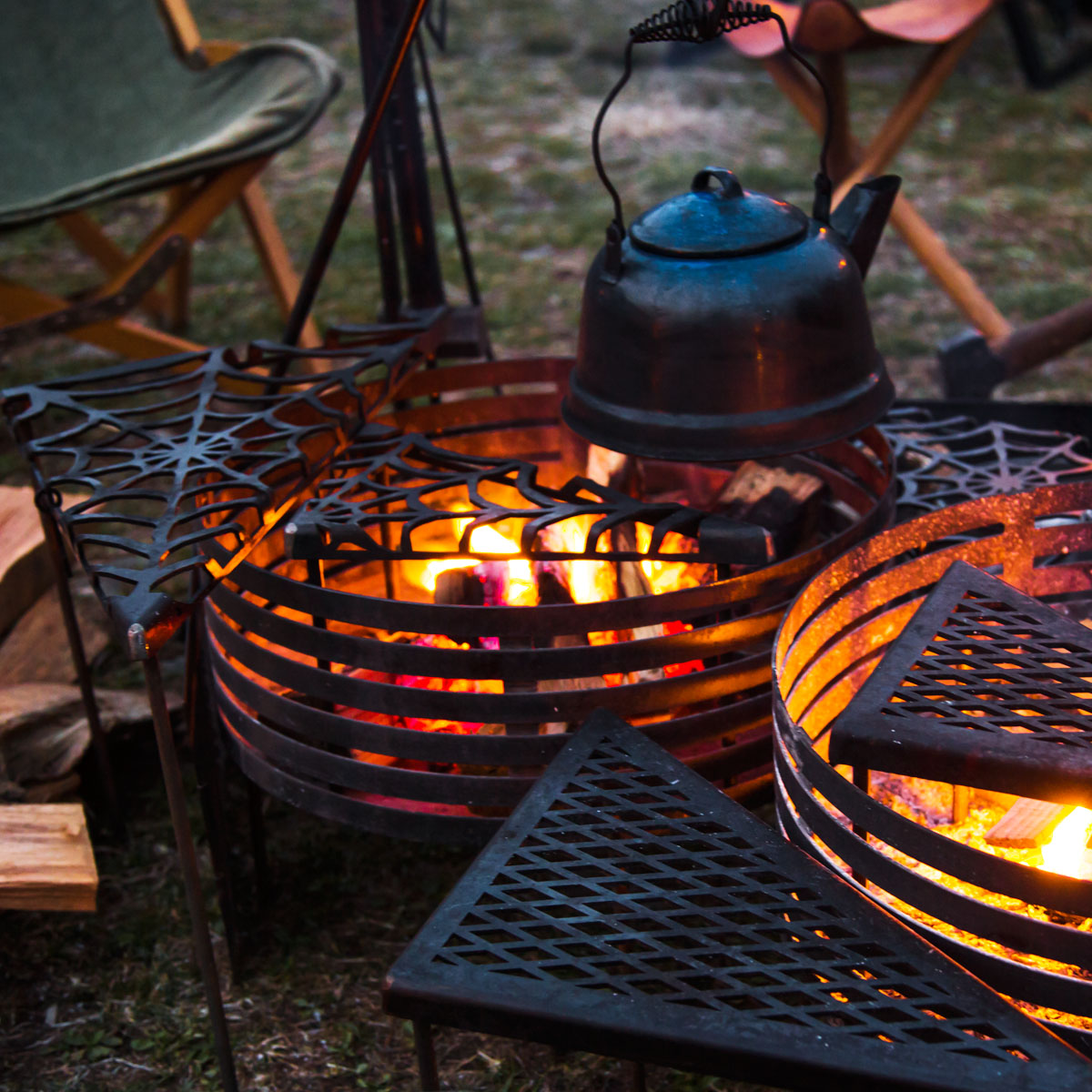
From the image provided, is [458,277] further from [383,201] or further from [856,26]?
[383,201]

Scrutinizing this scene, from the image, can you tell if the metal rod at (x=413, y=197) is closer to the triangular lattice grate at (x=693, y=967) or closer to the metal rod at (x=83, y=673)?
the metal rod at (x=83, y=673)

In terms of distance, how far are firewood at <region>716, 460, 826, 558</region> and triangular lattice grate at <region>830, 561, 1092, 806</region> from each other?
49 centimetres

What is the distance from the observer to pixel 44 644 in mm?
3000

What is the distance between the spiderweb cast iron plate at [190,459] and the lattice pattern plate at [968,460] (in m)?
1.10

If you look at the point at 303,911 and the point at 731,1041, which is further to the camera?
the point at 303,911

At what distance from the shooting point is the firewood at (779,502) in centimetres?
242

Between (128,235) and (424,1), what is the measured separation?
14.7 ft

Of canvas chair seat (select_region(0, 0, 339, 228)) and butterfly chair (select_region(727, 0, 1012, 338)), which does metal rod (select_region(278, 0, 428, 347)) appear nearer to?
canvas chair seat (select_region(0, 0, 339, 228))

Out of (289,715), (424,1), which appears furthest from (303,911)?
(424,1)

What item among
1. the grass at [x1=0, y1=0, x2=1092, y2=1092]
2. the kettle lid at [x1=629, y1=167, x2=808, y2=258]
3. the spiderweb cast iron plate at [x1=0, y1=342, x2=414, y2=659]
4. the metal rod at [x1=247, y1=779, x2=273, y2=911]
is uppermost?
the kettle lid at [x1=629, y1=167, x2=808, y2=258]

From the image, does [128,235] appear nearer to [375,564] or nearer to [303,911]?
[375,564]

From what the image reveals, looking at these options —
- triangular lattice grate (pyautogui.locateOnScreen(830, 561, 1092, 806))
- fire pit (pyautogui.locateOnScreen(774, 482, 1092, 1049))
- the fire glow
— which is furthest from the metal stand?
triangular lattice grate (pyautogui.locateOnScreen(830, 561, 1092, 806))

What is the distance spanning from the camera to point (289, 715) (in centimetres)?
204

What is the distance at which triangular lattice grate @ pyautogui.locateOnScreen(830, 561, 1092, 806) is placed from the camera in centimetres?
149
